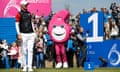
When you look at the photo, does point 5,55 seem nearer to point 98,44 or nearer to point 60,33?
point 60,33

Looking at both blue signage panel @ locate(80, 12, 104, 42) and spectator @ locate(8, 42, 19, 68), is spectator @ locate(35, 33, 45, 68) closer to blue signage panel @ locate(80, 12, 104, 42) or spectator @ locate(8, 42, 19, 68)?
spectator @ locate(8, 42, 19, 68)

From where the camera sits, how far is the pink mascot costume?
2052cm

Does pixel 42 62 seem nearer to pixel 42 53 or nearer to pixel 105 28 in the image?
pixel 42 53

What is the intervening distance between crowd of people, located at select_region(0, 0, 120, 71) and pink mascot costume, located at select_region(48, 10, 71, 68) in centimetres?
66

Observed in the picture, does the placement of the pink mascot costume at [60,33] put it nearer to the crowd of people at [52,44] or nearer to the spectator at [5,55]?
the crowd of people at [52,44]

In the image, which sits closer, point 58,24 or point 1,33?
point 58,24

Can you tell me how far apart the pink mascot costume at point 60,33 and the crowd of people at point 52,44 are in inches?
26.0

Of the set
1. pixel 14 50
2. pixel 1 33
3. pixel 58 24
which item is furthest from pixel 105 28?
pixel 1 33

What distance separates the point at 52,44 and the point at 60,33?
1.31 meters

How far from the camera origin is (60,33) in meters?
20.9

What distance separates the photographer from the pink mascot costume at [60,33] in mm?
20516

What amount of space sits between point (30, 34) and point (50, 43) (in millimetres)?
6398

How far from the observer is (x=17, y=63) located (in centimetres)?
2312

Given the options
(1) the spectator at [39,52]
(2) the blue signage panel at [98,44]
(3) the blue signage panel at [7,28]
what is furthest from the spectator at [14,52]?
(2) the blue signage panel at [98,44]
